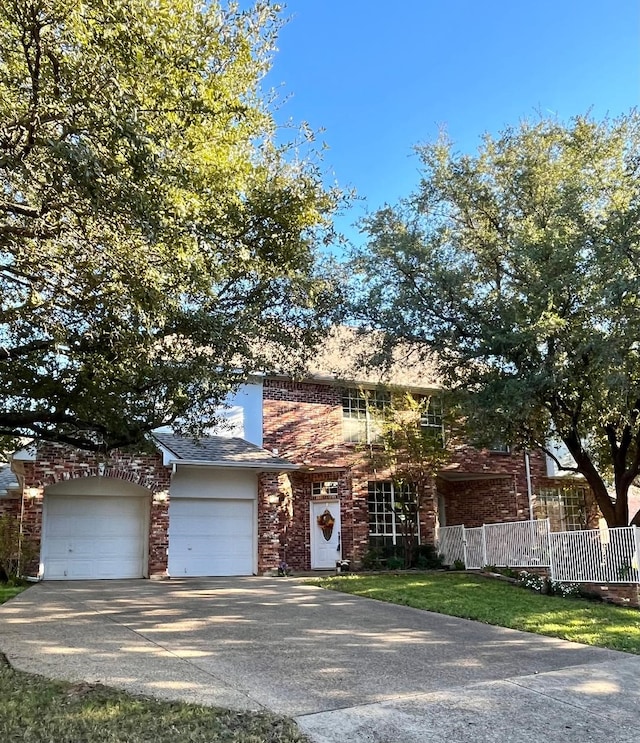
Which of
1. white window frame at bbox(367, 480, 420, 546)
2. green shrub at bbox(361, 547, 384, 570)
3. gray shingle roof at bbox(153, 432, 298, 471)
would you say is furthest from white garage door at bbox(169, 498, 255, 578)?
white window frame at bbox(367, 480, 420, 546)

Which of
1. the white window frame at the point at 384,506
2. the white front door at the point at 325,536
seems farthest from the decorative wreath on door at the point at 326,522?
the white window frame at the point at 384,506

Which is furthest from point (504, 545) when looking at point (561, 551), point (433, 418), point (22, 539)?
point (22, 539)

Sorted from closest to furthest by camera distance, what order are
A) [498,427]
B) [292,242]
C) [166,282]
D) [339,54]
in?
[166,282] → [292,242] → [339,54] → [498,427]

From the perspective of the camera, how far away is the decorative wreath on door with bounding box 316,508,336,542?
69.2 ft

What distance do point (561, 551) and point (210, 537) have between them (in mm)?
9557

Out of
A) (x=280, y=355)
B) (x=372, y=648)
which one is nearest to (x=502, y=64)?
(x=280, y=355)

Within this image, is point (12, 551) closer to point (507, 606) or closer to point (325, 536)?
point (325, 536)

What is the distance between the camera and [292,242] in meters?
10.3

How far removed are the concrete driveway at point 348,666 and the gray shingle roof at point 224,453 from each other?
6315 mm

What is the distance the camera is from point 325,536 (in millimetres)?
21125

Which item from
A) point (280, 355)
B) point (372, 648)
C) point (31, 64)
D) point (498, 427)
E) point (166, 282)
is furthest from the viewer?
point (498, 427)

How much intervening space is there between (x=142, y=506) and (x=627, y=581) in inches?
492

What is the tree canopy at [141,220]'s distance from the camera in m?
6.82

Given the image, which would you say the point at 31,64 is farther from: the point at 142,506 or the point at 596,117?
the point at 142,506
